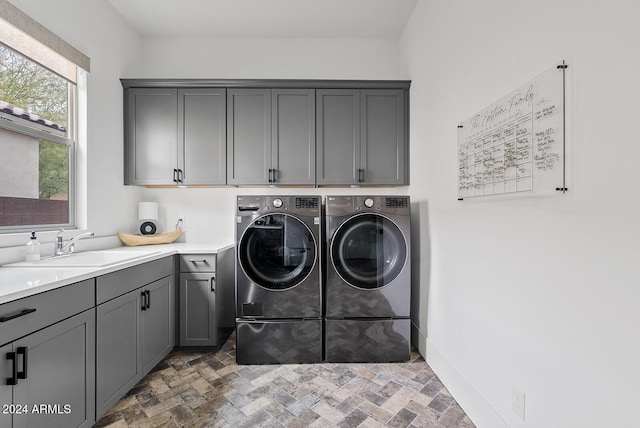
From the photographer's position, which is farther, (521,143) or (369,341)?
(369,341)

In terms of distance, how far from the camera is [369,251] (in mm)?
2180

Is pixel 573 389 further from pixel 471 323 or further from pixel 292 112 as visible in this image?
pixel 292 112

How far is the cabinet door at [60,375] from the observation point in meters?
1.10

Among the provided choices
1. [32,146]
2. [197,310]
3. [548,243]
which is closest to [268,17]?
[32,146]

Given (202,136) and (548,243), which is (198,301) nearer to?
(202,136)

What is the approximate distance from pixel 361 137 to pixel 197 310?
2036 mm

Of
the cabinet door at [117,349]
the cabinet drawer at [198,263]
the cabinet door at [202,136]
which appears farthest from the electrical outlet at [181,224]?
the cabinet door at [117,349]

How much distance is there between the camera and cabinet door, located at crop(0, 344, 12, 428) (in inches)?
40.1

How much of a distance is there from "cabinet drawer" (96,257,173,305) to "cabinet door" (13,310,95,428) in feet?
0.41

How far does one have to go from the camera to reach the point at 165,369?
204cm

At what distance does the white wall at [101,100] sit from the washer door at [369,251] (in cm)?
195

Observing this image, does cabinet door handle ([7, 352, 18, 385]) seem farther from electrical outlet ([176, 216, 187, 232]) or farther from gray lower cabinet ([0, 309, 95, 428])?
electrical outlet ([176, 216, 187, 232])

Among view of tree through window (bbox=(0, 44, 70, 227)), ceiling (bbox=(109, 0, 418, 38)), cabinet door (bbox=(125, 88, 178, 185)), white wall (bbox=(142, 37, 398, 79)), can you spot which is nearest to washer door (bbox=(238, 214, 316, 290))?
cabinet door (bbox=(125, 88, 178, 185))

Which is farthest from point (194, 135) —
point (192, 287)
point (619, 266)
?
point (619, 266)
